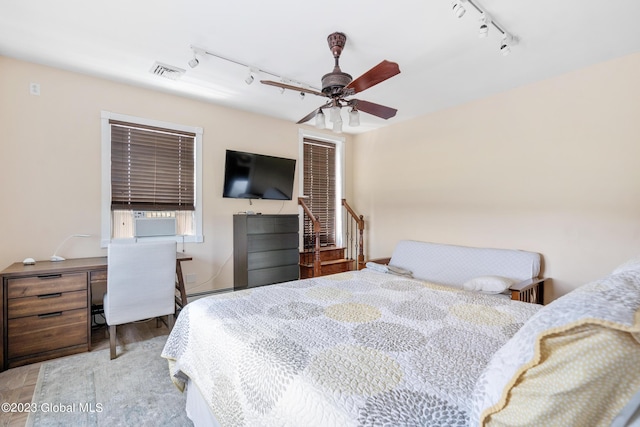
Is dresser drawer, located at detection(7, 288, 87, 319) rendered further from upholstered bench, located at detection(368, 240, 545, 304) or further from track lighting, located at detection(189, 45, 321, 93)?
upholstered bench, located at detection(368, 240, 545, 304)

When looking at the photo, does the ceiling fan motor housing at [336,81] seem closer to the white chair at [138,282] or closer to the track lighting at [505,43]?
the track lighting at [505,43]

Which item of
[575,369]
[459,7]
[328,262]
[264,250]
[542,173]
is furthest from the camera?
[328,262]

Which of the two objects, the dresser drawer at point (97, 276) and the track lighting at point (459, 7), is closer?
the track lighting at point (459, 7)

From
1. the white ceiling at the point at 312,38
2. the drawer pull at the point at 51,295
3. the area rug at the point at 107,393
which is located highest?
the white ceiling at the point at 312,38

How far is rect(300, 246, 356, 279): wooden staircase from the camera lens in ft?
14.1

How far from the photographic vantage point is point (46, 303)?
2.44 metres

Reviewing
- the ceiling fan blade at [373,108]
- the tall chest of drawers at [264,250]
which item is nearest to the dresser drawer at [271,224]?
the tall chest of drawers at [264,250]

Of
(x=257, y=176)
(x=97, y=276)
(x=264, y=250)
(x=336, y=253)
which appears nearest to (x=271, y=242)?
(x=264, y=250)

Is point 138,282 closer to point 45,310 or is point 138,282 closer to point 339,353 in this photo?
point 45,310

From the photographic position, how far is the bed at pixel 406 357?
0.63 m

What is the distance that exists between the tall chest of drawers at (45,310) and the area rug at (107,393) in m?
0.15

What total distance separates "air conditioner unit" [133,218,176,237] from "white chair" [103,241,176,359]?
732 mm

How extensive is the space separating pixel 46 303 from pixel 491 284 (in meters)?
3.80

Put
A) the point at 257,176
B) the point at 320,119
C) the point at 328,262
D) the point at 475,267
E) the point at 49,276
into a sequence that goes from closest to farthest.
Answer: the point at 320,119 < the point at 49,276 < the point at 475,267 < the point at 257,176 < the point at 328,262
